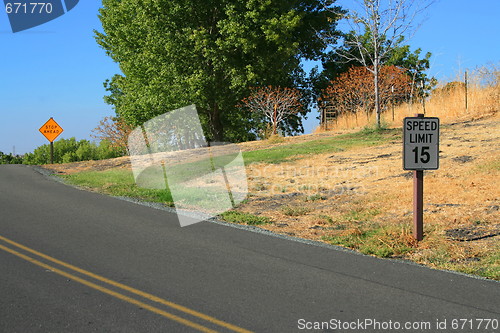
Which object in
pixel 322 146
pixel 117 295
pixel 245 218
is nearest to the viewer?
pixel 117 295

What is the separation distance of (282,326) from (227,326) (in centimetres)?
58

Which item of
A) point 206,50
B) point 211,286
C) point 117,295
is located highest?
point 206,50

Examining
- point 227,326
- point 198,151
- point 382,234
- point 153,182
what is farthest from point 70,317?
point 198,151

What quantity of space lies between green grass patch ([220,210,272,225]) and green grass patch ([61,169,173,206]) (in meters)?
2.46

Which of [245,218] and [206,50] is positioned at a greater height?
[206,50]

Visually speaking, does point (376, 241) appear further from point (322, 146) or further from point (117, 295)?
point (322, 146)

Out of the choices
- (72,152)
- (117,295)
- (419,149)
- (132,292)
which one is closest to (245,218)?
(419,149)

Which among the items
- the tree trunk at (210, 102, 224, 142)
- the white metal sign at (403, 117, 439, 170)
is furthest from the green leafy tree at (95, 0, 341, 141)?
the white metal sign at (403, 117, 439, 170)

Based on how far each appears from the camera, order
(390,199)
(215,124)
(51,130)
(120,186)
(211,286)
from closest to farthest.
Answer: (211,286), (390,199), (120,186), (51,130), (215,124)

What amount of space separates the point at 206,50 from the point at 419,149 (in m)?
22.4

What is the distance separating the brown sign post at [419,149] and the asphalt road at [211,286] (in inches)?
60.8

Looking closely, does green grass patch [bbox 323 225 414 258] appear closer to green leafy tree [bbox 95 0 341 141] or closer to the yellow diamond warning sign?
green leafy tree [bbox 95 0 341 141]

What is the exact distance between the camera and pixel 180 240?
9.46 metres

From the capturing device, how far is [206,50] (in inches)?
1171
